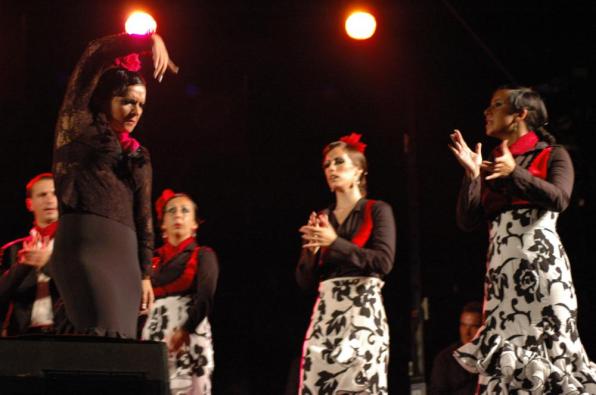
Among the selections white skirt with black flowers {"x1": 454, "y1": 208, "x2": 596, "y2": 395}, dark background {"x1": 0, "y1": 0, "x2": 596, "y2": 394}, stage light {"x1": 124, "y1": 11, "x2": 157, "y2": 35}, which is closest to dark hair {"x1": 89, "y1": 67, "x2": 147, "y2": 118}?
white skirt with black flowers {"x1": 454, "y1": 208, "x2": 596, "y2": 395}

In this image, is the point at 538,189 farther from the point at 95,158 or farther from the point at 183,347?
the point at 183,347

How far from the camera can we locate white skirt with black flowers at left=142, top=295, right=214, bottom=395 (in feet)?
16.0

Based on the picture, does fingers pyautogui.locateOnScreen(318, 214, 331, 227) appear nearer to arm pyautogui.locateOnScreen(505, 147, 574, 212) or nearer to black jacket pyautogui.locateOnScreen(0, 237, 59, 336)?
arm pyautogui.locateOnScreen(505, 147, 574, 212)

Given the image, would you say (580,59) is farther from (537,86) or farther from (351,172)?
(351,172)

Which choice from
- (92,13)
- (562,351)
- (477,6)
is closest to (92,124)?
(562,351)

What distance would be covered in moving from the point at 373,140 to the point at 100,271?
417 cm

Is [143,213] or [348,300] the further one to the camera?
[348,300]

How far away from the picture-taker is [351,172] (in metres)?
4.26

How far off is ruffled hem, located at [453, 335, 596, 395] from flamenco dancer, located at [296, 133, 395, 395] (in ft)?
1.89

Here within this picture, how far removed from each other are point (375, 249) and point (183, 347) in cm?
144

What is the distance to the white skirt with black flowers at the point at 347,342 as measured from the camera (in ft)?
12.5

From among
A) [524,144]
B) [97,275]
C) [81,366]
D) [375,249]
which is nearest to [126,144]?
[97,275]

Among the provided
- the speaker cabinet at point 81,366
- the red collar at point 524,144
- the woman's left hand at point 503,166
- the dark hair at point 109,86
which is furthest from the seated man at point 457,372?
the speaker cabinet at point 81,366

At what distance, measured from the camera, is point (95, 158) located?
2889 millimetres
